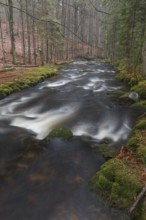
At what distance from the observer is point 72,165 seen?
19.1ft

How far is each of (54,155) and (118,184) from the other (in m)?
2.28

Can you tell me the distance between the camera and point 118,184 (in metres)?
4.53

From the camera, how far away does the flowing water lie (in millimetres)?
4375

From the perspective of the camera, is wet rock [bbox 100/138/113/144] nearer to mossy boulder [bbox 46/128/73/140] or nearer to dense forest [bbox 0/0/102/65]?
mossy boulder [bbox 46/128/73/140]

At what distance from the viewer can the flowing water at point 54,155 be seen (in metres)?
4.38

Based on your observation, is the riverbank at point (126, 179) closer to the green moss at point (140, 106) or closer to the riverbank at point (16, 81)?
the green moss at point (140, 106)

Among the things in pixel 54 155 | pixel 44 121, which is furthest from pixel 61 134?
pixel 44 121

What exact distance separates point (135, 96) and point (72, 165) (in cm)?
630

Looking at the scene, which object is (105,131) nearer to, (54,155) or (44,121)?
(54,155)

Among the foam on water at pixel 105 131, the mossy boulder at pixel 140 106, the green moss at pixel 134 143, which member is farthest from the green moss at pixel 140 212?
the mossy boulder at pixel 140 106

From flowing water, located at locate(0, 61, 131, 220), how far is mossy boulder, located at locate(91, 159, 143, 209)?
0.19 metres

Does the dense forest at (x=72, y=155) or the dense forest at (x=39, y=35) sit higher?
the dense forest at (x=39, y=35)

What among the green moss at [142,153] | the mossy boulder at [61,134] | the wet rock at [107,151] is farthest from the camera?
the mossy boulder at [61,134]

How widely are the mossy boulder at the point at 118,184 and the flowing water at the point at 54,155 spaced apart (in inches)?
7.4
